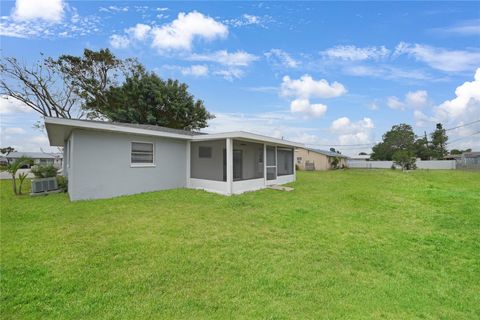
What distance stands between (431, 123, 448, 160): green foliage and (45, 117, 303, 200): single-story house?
46281mm

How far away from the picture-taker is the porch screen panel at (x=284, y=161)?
1427cm

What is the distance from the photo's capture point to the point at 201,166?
37.5 ft

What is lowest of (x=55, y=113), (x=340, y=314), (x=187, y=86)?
(x=340, y=314)

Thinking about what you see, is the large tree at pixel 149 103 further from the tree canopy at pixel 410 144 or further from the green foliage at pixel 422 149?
the green foliage at pixel 422 149

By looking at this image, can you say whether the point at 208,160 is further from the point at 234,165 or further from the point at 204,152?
the point at 234,165

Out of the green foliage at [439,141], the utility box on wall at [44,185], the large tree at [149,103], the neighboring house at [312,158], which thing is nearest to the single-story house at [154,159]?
the utility box on wall at [44,185]

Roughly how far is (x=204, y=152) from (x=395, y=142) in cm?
4976

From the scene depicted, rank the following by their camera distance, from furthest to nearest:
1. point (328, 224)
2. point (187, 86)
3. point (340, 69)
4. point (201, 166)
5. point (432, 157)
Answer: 1. point (432, 157)
2. point (187, 86)
3. point (340, 69)
4. point (201, 166)
5. point (328, 224)

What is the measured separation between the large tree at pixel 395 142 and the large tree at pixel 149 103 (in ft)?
139

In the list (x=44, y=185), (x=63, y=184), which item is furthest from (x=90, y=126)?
(x=63, y=184)

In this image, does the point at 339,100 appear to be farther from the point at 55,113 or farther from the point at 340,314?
the point at 55,113

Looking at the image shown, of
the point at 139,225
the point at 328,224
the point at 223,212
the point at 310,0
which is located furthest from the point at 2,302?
the point at 310,0

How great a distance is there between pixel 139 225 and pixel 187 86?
61.2ft

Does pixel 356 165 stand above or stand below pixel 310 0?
below
